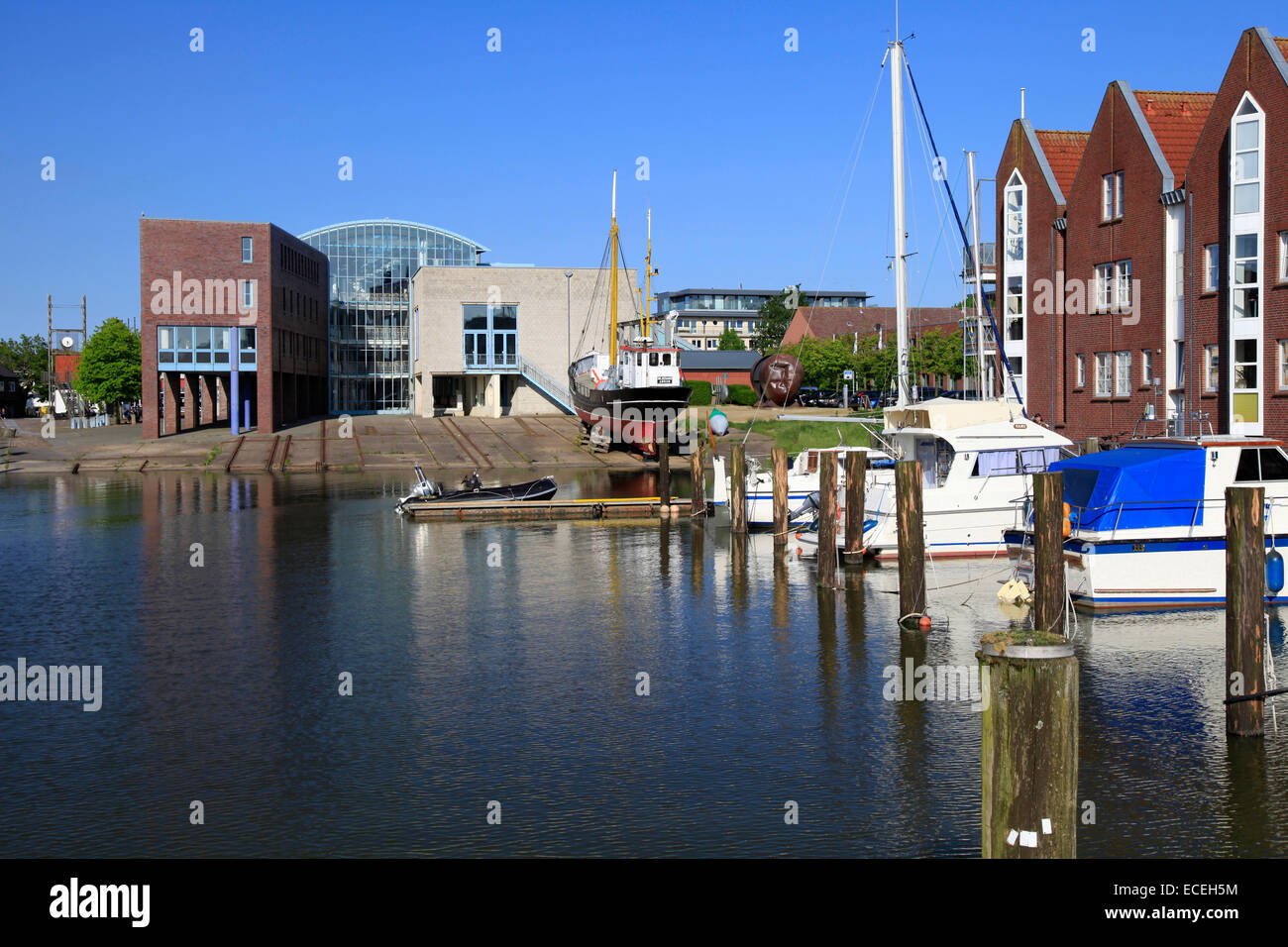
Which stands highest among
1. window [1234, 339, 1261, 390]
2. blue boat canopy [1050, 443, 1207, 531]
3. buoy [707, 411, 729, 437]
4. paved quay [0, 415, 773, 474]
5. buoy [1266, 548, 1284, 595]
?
window [1234, 339, 1261, 390]

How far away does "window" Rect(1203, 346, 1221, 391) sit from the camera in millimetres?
36500

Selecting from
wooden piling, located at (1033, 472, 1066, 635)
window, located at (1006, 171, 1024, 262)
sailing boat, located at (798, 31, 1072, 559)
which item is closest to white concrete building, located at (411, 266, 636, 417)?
window, located at (1006, 171, 1024, 262)

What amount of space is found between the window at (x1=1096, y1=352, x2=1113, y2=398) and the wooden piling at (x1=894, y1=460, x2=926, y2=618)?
24582mm

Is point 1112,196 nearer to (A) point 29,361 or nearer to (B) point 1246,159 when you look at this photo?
(B) point 1246,159

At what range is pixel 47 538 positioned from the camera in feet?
110

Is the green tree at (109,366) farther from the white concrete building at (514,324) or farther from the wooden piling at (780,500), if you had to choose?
the wooden piling at (780,500)

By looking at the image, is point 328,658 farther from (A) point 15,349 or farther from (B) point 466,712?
(A) point 15,349

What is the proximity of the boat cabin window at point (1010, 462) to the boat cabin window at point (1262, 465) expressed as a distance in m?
5.39

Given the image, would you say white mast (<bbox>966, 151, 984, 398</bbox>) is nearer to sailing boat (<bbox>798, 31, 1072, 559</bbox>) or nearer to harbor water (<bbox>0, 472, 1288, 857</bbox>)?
sailing boat (<bbox>798, 31, 1072, 559</bbox>)

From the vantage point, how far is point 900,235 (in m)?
32.5

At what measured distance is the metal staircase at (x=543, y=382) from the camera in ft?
260

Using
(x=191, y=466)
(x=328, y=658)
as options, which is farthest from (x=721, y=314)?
(x=328, y=658)

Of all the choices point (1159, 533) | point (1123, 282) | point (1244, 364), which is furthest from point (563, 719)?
point (1123, 282)

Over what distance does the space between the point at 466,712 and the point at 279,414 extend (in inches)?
2431
